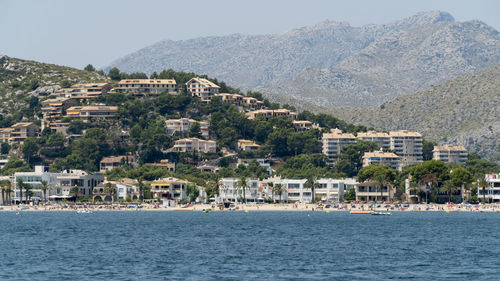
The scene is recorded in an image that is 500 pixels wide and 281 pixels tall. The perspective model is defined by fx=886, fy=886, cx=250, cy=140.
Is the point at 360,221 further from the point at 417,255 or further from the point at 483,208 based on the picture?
the point at 417,255

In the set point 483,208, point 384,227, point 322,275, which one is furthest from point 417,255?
point 483,208

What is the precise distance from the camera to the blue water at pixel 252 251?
258 ft

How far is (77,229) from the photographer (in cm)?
14038

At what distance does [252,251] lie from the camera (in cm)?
9856

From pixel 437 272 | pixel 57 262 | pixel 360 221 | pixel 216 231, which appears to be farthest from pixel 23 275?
pixel 360 221

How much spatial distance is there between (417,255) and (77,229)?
64724 millimetres

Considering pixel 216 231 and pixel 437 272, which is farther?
pixel 216 231

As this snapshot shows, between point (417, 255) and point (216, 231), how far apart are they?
44.9m

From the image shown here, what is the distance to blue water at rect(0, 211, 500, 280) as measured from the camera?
78.7 meters

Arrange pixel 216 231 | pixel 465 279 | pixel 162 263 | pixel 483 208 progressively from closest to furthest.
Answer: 1. pixel 465 279
2. pixel 162 263
3. pixel 216 231
4. pixel 483 208

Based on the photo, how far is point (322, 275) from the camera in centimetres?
7681

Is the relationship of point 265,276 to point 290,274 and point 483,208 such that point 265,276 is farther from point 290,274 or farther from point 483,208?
point 483,208

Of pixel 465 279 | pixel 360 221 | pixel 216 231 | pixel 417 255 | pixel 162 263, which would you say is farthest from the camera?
pixel 360 221

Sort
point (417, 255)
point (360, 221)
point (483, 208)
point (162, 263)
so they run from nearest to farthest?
point (162, 263)
point (417, 255)
point (360, 221)
point (483, 208)
